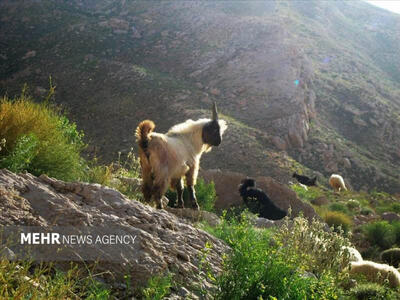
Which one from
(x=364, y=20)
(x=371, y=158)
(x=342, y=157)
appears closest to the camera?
(x=342, y=157)

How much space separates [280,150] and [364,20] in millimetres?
46446

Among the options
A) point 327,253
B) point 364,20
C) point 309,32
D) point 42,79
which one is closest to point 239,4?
point 309,32

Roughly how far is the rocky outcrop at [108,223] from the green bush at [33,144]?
75 centimetres

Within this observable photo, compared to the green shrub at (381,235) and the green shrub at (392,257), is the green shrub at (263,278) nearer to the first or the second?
the green shrub at (392,257)

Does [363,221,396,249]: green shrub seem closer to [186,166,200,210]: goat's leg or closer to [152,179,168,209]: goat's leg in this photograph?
[186,166,200,210]: goat's leg

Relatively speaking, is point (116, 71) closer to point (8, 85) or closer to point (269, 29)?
point (8, 85)

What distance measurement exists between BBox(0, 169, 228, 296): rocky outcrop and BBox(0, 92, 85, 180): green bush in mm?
746

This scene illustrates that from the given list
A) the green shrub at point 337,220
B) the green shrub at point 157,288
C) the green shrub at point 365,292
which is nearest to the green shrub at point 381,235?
the green shrub at point 337,220

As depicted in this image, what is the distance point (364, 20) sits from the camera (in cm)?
6109

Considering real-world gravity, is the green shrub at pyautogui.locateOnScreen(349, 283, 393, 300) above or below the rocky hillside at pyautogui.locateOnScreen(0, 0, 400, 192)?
above

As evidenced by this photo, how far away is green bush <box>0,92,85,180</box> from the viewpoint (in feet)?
15.0

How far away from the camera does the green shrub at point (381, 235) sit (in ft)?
40.3

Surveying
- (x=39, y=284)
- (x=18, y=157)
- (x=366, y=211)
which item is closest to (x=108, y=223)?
(x=39, y=284)

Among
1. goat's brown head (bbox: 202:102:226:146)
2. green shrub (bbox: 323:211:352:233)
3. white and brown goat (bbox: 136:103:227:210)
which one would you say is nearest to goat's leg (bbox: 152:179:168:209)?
white and brown goat (bbox: 136:103:227:210)
